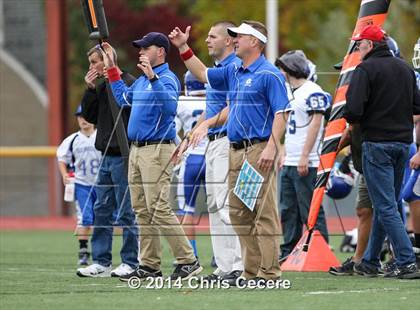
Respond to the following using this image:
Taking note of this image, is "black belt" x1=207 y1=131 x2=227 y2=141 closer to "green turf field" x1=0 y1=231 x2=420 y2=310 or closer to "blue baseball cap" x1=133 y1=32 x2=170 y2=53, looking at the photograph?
"blue baseball cap" x1=133 y1=32 x2=170 y2=53

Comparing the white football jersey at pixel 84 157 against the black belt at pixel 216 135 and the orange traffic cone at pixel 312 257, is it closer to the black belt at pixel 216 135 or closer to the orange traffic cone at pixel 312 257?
the orange traffic cone at pixel 312 257

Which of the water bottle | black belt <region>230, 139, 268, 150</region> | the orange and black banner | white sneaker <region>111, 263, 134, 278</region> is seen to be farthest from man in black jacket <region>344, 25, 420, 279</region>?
the water bottle

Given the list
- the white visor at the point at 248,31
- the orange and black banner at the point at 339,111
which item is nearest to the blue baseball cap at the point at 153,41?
the white visor at the point at 248,31

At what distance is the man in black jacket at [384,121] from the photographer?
11.2 meters

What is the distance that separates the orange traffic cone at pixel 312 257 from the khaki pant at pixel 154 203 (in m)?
1.67

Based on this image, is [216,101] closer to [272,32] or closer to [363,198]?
[363,198]

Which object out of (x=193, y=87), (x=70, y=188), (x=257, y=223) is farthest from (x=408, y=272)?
(x=70, y=188)

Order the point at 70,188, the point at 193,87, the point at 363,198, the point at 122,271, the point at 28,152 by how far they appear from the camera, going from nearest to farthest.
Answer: the point at 122,271, the point at 363,198, the point at 193,87, the point at 70,188, the point at 28,152

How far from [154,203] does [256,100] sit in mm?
1566

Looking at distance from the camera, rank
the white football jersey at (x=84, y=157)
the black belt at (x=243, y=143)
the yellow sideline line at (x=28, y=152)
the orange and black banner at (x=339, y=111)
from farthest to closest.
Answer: the yellow sideline line at (x=28, y=152) → the white football jersey at (x=84, y=157) → the orange and black banner at (x=339, y=111) → the black belt at (x=243, y=143)

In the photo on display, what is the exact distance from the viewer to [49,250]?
54.8 ft

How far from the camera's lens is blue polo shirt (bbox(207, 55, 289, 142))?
10.3 metres

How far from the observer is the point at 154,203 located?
11.2 m

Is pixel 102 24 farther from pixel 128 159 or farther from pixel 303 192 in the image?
pixel 303 192
